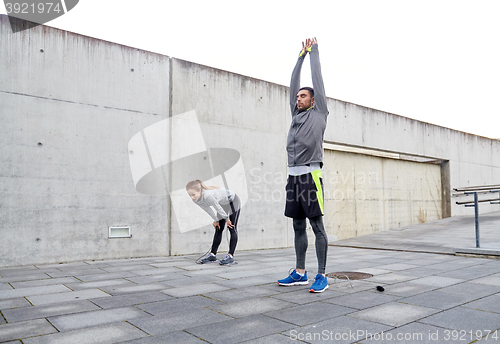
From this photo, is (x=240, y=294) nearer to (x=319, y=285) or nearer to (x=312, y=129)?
(x=319, y=285)

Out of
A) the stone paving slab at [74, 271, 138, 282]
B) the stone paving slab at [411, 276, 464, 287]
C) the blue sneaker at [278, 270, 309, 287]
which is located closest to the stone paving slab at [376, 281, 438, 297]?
the stone paving slab at [411, 276, 464, 287]

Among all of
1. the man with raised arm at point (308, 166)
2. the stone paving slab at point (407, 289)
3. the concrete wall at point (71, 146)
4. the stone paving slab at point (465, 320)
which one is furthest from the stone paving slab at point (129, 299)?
the concrete wall at point (71, 146)

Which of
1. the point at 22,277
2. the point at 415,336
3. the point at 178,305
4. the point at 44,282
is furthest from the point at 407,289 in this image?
the point at 22,277

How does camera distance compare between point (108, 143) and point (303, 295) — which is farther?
point (108, 143)

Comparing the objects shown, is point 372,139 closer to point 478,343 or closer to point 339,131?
point 339,131

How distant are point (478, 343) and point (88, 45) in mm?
6631

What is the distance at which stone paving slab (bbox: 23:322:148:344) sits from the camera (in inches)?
91.3

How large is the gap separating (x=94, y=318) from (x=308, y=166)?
2259 millimetres

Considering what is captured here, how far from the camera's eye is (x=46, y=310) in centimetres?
308

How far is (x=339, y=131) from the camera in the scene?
10.3 metres

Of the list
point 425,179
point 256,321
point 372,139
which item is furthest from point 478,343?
point 425,179

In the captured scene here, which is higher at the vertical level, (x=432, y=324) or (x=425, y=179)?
(x=425, y=179)

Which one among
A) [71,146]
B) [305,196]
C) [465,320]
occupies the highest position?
[71,146]

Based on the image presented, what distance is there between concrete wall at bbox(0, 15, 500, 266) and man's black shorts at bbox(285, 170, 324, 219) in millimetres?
3757
